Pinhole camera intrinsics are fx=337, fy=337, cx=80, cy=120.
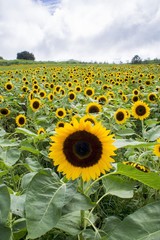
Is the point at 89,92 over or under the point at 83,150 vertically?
under

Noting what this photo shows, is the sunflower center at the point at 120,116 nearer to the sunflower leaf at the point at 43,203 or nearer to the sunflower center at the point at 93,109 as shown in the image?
the sunflower center at the point at 93,109

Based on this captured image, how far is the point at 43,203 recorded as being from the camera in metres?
1.23

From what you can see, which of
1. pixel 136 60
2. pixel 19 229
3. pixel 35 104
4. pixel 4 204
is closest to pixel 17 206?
pixel 19 229

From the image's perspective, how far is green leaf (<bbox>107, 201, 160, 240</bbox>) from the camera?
879mm

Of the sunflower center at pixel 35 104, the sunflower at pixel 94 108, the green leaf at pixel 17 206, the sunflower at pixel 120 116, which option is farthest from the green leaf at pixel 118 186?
the sunflower center at pixel 35 104

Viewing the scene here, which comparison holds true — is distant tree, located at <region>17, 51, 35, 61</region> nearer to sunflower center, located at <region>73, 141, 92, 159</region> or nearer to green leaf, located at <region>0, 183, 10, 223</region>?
sunflower center, located at <region>73, 141, 92, 159</region>

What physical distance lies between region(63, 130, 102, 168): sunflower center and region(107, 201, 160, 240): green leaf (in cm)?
44

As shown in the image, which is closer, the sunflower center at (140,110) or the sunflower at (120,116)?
the sunflower at (120,116)

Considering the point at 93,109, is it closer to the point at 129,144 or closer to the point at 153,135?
the point at 153,135

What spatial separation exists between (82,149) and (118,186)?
339 mm

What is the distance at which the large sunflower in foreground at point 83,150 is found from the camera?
1.33 m

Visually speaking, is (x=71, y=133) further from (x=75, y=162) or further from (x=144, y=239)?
(x=144, y=239)

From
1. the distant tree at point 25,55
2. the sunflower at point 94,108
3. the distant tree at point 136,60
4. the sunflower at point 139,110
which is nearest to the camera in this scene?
the sunflower at point 94,108

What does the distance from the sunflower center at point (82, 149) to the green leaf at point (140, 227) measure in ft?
1.44
